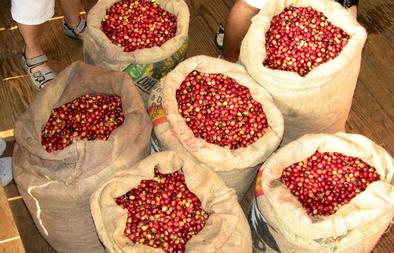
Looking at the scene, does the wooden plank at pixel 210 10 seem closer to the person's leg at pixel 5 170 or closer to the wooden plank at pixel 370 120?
the wooden plank at pixel 370 120

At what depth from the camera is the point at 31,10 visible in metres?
2.23

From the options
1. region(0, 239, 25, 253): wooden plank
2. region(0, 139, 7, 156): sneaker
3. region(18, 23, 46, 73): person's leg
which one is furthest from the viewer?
region(18, 23, 46, 73): person's leg

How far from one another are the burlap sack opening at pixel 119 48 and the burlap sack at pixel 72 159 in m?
0.12

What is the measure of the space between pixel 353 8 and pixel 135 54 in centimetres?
108

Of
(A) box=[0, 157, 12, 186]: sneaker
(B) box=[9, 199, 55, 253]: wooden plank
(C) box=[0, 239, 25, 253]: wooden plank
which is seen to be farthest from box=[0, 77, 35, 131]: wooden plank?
(C) box=[0, 239, 25, 253]: wooden plank

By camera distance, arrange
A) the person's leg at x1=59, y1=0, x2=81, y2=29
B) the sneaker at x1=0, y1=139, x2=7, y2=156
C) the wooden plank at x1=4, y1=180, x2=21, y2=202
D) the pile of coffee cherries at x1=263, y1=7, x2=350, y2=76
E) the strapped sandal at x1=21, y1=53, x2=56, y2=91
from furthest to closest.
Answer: the person's leg at x1=59, y1=0, x2=81, y2=29 < the strapped sandal at x1=21, y1=53, x2=56, y2=91 < the sneaker at x1=0, y1=139, x2=7, y2=156 < the wooden plank at x1=4, y1=180, x2=21, y2=202 < the pile of coffee cherries at x1=263, y1=7, x2=350, y2=76

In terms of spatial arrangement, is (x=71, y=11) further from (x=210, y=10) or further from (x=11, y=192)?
(x=11, y=192)

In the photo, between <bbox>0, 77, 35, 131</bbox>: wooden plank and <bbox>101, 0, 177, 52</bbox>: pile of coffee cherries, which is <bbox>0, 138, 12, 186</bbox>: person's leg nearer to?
<bbox>0, 77, 35, 131</bbox>: wooden plank

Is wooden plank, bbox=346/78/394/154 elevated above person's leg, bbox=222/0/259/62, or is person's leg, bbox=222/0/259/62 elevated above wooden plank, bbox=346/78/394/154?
person's leg, bbox=222/0/259/62

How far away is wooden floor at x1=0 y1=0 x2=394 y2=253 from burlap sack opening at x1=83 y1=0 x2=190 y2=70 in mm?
530

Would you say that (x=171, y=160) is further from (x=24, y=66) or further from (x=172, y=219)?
(x=24, y=66)

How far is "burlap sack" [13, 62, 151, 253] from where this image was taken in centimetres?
169

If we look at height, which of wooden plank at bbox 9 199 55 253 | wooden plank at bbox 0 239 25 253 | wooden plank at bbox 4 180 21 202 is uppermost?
wooden plank at bbox 0 239 25 253


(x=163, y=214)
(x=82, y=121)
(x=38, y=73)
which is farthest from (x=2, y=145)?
(x=163, y=214)
